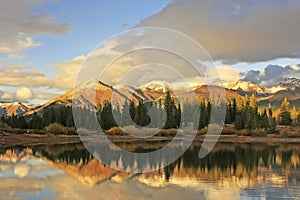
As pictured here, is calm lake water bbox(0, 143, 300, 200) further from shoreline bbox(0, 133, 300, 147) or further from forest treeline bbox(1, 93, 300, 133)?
forest treeline bbox(1, 93, 300, 133)

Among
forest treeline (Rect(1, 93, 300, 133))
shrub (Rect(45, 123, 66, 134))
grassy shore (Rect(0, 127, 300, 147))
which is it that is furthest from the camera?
forest treeline (Rect(1, 93, 300, 133))

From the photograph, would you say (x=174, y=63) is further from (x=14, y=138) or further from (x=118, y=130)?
(x=118, y=130)

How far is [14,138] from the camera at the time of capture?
3479 inches

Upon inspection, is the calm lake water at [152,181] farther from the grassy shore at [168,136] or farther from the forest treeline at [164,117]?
the forest treeline at [164,117]

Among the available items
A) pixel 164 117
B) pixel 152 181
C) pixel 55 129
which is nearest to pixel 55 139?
pixel 55 129

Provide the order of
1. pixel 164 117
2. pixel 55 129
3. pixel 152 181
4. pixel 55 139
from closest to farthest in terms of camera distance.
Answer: pixel 152 181 → pixel 55 139 → pixel 55 129 → pixel 164 117

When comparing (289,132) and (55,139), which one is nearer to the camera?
(55,139)

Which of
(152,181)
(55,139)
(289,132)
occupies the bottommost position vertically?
(152,181)

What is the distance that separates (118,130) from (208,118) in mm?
36362

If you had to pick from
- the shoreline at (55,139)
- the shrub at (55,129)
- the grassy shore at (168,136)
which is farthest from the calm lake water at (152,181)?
the shrub at (55,129)

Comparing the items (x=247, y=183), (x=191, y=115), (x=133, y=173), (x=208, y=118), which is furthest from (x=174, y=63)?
(x=191, y=115)

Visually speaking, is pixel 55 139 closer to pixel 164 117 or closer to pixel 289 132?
pixel 164 117

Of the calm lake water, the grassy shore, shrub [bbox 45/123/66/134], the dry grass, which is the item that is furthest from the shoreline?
the calm lake water

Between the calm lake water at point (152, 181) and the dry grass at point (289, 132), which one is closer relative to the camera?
the calm lake water at point (152, 181)
